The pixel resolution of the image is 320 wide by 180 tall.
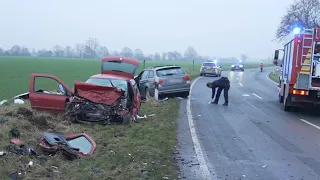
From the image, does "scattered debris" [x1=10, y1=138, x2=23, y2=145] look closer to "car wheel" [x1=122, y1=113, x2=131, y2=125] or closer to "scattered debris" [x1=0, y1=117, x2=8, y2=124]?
"scattered debris" [x1=0, y1=117, x2=8, y2=124]

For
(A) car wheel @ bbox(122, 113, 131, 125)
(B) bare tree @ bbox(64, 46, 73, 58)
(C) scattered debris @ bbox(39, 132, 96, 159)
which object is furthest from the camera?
(B) bare tree @ bbox(64, 46, 73, 58)

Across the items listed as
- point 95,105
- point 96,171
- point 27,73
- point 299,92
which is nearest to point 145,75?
point 299,92

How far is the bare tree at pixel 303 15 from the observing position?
139 ft

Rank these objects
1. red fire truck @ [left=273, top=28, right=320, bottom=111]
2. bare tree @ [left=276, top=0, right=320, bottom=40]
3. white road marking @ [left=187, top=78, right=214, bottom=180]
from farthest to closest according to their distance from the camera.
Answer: bare tree @ [left=276, top=0, right=320, bottom=40] < red fire truck @ [left=273, top=28, right=320, bottom=111] < white road marking @ [left=187, top=78, right=214, bottom=180]

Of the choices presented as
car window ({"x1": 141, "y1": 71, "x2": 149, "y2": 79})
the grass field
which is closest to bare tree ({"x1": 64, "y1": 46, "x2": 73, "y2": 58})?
the grass field

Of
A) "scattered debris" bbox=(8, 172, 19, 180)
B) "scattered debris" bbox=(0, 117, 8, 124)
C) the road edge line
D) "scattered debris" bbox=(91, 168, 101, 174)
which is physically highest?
Result: "scattered debris" bbox=(0, 117, 8, 124)

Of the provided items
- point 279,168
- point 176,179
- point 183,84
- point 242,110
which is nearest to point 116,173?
point 176,179

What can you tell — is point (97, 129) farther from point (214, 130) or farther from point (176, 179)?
point (176, 179)

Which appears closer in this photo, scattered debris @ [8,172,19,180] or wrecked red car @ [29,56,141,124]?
scattered debris @ [8,172,19,180]

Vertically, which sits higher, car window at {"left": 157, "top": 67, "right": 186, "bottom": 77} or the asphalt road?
car window at {"left": 157, "top": 67, "right": 186, "bottom": 77}

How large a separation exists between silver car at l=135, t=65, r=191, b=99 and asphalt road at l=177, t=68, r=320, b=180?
9.95ft

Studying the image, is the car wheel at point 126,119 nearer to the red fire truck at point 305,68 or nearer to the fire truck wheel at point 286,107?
the red fire truck at point 305,68

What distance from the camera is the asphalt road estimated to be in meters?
5.83

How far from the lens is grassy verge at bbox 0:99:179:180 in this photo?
535cm
